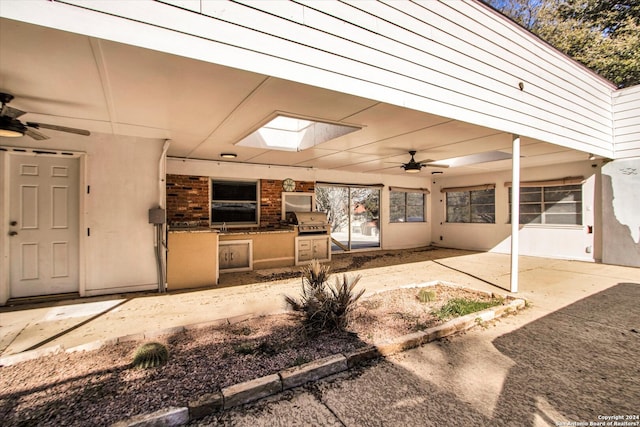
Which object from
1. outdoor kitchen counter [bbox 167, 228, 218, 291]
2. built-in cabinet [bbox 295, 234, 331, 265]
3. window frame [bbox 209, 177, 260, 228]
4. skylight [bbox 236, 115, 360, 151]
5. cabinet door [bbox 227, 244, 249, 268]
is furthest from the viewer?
built-in cabinet [bbox 295, 234, 331, 265]

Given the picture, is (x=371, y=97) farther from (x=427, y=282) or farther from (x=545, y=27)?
(x=545, y=27)

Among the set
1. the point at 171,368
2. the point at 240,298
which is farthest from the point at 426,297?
the point at 171,368

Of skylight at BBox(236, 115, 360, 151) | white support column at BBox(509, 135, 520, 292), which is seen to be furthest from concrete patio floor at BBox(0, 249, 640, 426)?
skylight at BBox(236, 115, 360, 151)

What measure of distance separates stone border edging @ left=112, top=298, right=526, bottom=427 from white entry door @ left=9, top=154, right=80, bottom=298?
383 cm

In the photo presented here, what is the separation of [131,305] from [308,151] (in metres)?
3.85

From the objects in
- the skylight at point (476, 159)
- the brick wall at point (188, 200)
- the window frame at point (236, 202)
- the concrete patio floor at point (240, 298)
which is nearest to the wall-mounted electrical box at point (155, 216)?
the concrete patio floor at point (240, 298)

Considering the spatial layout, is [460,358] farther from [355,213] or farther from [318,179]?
[355,213]

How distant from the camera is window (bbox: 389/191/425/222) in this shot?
32.6 feet

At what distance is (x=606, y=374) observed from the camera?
2385 mm

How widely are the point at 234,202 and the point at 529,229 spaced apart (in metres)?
8.24

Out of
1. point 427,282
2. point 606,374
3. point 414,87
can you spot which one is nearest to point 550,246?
point 427,282

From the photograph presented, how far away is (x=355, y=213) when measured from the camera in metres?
10.8

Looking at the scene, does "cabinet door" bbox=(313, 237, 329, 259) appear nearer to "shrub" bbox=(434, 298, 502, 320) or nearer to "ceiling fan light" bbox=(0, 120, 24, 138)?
"shrub" bbox=(434, 298, 502, 320)

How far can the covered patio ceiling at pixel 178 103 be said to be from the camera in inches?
82.1
